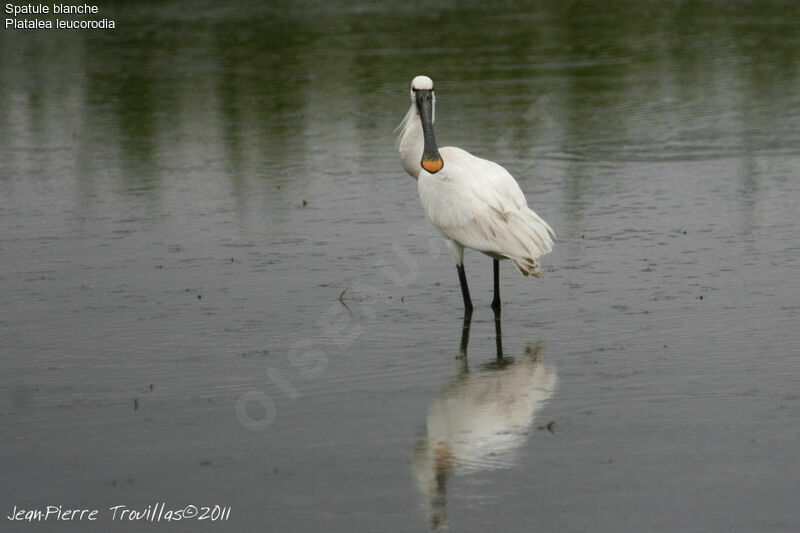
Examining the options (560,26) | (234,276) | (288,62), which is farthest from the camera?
(560,26)

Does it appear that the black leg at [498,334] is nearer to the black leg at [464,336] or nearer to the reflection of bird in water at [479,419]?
the reflection of bird in water at [479,419]

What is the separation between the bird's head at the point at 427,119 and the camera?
35.8 feet

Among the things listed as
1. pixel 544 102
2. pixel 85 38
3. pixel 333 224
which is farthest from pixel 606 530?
pixel 85 38

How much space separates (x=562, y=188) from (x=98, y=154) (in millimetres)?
5880

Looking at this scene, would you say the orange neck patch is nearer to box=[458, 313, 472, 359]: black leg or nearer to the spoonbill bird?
the spoonbill bird

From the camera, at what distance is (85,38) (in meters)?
32.7

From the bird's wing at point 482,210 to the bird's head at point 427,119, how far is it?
0.24 feet

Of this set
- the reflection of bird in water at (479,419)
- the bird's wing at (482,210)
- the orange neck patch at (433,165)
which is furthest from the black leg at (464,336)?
the orange neck patch at (433,165)

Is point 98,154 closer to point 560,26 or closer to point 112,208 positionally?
point 112,208

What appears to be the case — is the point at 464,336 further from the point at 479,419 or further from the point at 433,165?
the point at 479,419

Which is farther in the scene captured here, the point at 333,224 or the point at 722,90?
the point at 722,90

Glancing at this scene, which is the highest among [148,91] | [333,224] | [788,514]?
[148,91]

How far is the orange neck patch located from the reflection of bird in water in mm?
1919

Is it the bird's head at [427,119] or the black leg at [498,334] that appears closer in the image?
the black leg at [498,334]
